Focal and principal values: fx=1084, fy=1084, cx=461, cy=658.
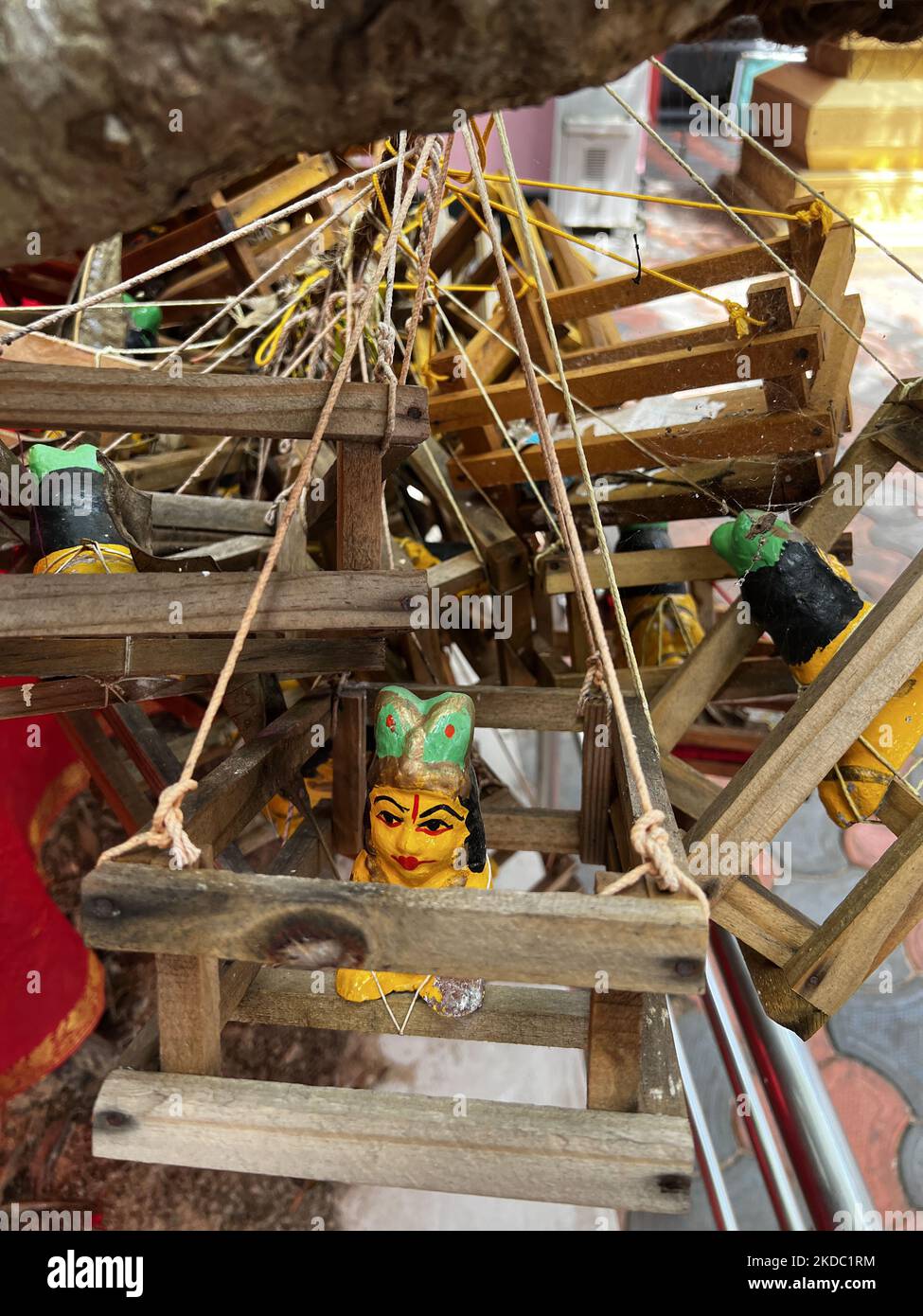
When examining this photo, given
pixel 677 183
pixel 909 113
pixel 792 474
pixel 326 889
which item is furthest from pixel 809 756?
pixel 677 183

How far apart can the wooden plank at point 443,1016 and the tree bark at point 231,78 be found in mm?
1381

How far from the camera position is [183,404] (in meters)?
1.79

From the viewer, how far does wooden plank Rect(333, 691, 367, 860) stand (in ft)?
8.08

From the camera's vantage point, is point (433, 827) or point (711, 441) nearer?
point (433, 827)

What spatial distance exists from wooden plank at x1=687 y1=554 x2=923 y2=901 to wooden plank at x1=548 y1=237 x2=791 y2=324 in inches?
52.0

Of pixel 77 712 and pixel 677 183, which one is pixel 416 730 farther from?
pixel 677 183

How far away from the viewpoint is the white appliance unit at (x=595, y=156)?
7824 millimetres

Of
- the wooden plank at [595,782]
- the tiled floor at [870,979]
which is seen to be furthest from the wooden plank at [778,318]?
the wooden plank at [595,782]

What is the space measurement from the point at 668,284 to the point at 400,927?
7.26 feet

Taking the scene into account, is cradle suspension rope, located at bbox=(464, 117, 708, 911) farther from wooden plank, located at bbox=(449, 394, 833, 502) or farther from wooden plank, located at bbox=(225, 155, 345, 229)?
wooden plank, located at bbox=(225, 155, 345, 229)

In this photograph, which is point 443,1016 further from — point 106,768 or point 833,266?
point 833,266

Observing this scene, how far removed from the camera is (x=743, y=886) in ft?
6.97

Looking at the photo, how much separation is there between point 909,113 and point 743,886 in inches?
198

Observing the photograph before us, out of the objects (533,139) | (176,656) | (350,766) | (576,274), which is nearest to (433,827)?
(350,766)
